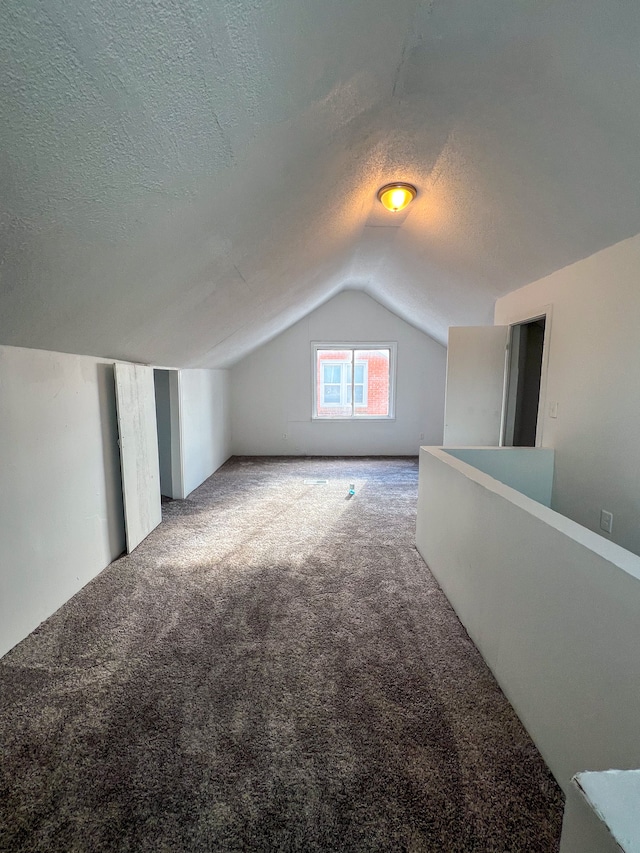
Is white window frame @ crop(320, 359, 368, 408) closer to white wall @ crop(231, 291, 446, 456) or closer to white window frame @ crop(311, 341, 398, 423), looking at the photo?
white window frame @ crop(311, 341, 398, 423)

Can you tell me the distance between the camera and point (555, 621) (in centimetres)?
125

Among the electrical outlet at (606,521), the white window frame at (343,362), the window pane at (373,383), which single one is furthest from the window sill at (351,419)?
the electrical outlet at (606,521)

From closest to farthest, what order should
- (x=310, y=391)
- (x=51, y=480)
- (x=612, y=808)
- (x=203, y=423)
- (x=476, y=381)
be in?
1. (x=612, y=808)
2. (x=51, y=480)
3. (x=476, y=381)
4. (x=203, y=423)
5. (x=310, y=391)

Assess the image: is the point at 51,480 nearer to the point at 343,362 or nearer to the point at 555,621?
the point at 555,621

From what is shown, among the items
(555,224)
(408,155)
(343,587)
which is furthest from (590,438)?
(408,155)

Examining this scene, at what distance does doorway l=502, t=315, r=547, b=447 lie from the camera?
3418mm

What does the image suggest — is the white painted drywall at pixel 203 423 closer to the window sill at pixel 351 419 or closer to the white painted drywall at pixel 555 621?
the window sill at pixel 351 419

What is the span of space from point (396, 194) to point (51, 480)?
9.25ft

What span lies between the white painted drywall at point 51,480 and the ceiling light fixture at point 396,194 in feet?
7.55

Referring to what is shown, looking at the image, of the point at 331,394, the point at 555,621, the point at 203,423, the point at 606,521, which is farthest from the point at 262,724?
the point at 331,394

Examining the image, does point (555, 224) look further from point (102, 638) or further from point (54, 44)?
point (102, 638)

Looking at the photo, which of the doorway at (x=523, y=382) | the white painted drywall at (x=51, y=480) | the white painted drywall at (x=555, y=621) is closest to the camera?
the white painted drywall at (x=555, y=621)

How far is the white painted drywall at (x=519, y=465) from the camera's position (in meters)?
2.70

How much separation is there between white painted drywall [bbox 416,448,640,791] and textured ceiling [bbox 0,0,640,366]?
5.26ft
